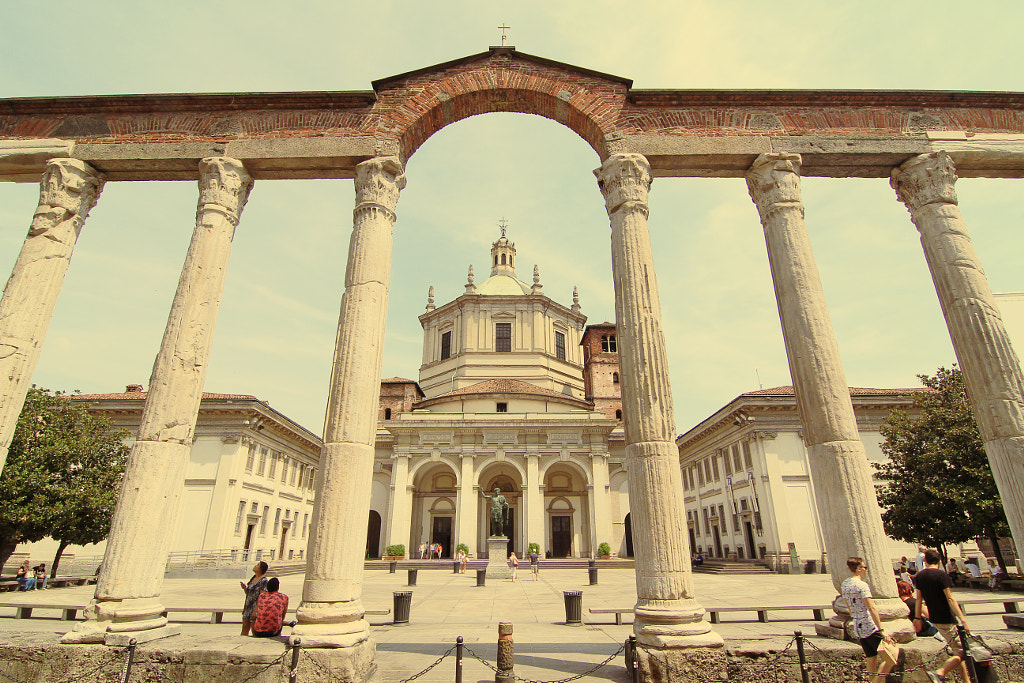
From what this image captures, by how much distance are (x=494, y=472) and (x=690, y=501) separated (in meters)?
14.4

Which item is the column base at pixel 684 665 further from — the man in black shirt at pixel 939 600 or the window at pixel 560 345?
the window at pixel 560 345

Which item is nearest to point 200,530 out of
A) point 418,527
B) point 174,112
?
point 418,527

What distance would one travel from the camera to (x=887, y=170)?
996 centimetres

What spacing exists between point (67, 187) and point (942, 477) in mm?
25443

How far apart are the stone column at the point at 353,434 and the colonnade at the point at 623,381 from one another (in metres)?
0.02

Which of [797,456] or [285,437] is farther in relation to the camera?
[285,437]

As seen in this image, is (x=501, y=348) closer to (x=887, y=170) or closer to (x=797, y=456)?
(x=797, y=456)

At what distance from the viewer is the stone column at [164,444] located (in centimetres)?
686

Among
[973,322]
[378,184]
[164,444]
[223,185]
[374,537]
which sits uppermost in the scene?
[223,185]

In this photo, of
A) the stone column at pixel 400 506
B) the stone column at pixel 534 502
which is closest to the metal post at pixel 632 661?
the stone column at pixel 534 502

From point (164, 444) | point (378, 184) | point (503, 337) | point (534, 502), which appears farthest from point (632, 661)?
point (503, 337)

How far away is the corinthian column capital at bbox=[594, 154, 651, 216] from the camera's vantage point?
878cm

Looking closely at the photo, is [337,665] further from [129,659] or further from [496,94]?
[496,94]

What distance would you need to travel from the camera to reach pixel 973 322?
8406mm
